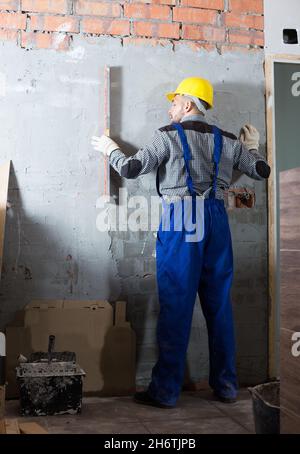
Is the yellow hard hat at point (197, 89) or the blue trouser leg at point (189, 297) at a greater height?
the yellow hard hat at point (197, 89)

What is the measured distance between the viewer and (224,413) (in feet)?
9.97

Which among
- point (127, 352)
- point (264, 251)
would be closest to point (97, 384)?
point (127, 352)

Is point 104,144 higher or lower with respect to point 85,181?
higher

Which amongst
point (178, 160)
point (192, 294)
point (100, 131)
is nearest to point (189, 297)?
point (192, 294)

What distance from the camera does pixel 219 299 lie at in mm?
3256

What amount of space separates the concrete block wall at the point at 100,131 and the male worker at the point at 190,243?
24 cm

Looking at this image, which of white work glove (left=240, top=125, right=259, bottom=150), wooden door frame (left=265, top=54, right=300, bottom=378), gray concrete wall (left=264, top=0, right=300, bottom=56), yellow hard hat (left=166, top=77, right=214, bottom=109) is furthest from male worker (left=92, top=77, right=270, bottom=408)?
gray concrete wall (left=264, top=0, right=300, bottom=56)

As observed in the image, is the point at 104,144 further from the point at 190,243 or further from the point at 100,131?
the point at 190,243

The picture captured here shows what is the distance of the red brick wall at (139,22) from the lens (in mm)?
3408

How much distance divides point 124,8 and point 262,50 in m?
0.91

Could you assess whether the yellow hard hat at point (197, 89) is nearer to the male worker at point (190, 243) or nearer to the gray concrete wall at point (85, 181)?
the male worker at point (190, 243)

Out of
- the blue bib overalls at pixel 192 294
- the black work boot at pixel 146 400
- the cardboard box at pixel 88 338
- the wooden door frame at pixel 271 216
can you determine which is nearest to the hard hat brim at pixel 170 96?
the blue bib overalls at pixel 192 294

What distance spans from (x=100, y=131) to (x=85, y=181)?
308 mm

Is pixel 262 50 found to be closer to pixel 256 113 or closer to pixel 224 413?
pixel 256 113
